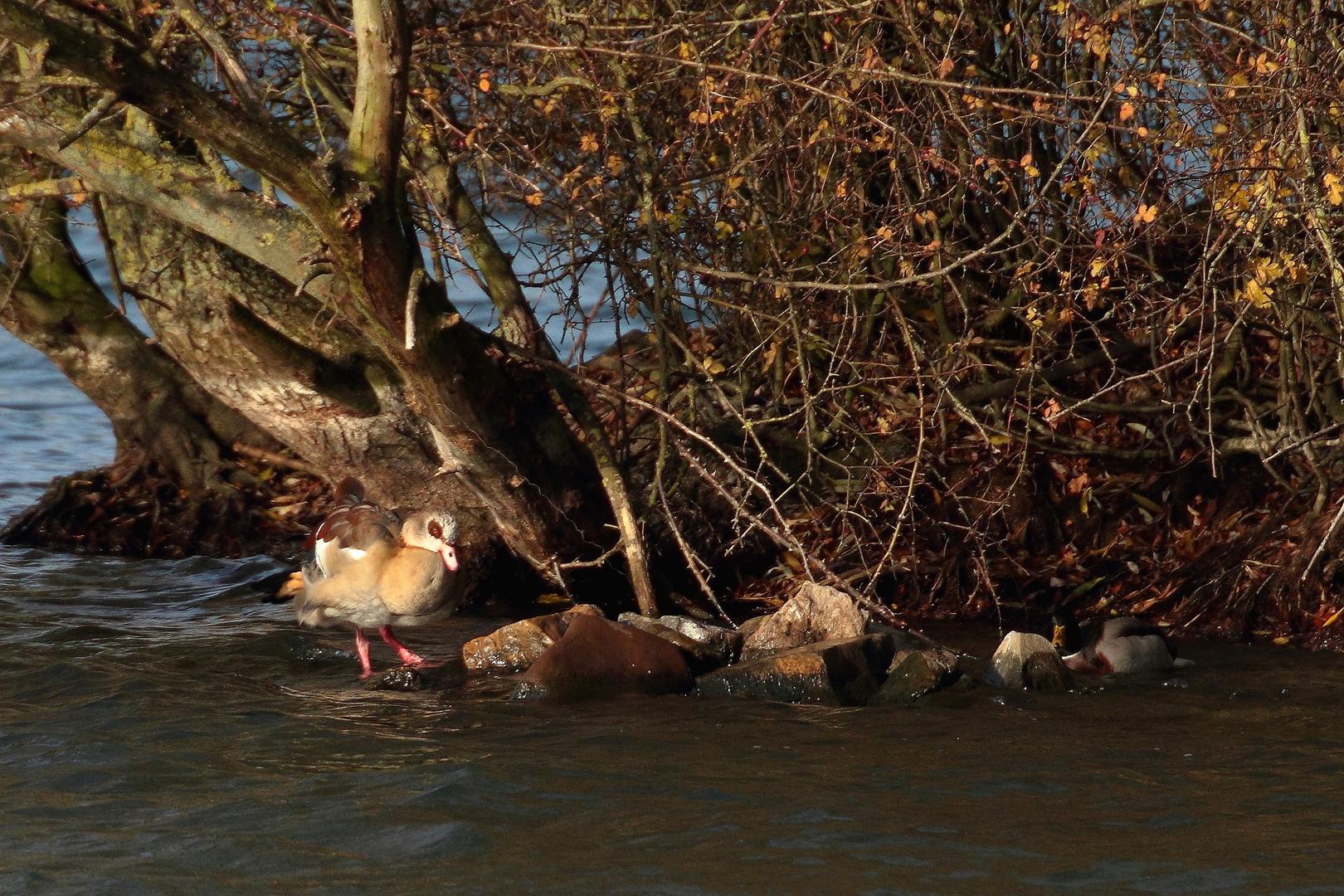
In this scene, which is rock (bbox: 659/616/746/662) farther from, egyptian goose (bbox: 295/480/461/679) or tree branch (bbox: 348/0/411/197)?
tree branch (bbox: 348/0/411/197)

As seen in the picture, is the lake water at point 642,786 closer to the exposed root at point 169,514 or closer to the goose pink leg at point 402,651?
the goose pink leg at point 402,651

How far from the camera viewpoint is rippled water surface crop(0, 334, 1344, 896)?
15.3ft

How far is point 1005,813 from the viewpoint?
16.7 feet

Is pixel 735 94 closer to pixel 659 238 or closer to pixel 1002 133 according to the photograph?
pixel 659 238

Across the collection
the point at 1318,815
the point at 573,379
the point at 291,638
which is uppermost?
the point at 573,379

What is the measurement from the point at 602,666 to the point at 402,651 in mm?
1215

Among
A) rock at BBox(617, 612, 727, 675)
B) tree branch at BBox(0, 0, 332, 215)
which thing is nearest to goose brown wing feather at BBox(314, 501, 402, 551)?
rock at BBox(617, 612, 727, 675)

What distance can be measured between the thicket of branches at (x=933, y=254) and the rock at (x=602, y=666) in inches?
22.2

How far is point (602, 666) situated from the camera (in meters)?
6.79

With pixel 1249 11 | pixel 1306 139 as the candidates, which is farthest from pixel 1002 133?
pixel 1306 139

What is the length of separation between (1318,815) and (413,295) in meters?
4.19

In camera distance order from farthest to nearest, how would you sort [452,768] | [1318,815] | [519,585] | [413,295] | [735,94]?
1. [519,585]
2. [735,94]
3. [413,295]
4. [452,768]
5. [1318,815]

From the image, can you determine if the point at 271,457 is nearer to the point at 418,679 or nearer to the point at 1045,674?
the point at 418,679

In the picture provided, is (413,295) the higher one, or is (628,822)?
(413,295)
